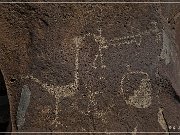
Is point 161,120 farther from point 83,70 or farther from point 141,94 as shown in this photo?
point 83,70

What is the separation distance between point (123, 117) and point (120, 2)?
1.18 ft

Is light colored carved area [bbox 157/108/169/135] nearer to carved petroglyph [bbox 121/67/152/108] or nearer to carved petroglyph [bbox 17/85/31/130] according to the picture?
carved petroglyph [bbox 121/67/152/108]

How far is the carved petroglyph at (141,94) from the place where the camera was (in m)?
1.58

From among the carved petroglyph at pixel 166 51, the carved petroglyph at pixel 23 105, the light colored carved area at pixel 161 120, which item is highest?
the carved petroglyph at pixel 166 51

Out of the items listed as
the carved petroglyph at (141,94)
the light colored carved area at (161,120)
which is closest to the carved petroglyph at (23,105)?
the carved petroglyph at (141,94)

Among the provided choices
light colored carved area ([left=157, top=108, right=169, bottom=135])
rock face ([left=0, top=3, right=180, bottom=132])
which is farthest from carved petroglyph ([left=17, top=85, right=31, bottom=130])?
light colored carved area ([left=157, top=108, right=169, bottom=135])

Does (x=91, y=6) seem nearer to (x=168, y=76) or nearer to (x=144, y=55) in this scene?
(x=144, y=55)

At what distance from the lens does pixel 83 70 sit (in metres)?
1.58

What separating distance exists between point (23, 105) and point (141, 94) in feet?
1.20

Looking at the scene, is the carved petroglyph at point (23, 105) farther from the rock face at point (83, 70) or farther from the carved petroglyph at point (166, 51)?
the carved petroglyph at point (166, 51)

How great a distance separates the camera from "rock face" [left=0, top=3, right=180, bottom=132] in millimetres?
1564

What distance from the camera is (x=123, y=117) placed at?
1.57 m

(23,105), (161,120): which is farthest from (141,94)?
(23,105)

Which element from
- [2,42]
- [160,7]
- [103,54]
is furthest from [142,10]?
[2,42]
